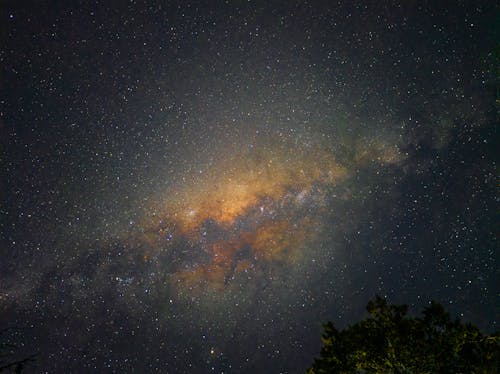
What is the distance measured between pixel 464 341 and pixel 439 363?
68 cm

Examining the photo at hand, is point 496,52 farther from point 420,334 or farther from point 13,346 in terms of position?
point 13,346

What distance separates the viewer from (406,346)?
6875 millimetres

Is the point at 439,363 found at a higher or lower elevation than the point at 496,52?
lower

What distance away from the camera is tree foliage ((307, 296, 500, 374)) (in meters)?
6.69

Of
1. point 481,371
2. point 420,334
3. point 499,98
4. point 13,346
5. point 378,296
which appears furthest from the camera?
point 499,98

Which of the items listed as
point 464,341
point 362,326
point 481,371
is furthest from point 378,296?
point 481,371

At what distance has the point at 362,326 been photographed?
748cm

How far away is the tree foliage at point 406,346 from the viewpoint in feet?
22.0

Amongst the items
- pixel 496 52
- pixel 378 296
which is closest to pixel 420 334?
pixel 378 296

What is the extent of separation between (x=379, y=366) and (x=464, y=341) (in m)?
1.77

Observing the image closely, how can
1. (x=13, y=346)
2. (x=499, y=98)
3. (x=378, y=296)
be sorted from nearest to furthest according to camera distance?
(x=13, y=346) < (x=378, y=296) < (x=499, y=98)

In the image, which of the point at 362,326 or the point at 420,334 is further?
the point at 362,326

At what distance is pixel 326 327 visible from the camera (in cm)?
775

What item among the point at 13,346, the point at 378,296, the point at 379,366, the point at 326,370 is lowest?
the point at 379,366
